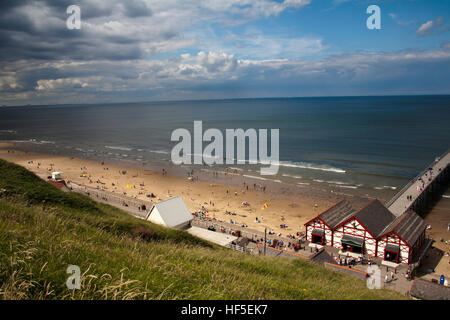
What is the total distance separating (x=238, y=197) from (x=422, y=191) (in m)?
26.4

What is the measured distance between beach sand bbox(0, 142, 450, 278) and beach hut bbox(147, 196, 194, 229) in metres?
10.6

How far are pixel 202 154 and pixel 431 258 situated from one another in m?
57.4

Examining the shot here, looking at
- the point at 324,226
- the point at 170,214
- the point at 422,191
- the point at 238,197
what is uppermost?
the point at 170,214

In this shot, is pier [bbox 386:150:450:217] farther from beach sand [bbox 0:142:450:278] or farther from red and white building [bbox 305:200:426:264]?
red and white building [bbox 305:200:426:264]

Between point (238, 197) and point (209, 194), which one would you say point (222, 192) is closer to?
point (209, 194)

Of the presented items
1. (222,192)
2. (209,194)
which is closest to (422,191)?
(222,192)

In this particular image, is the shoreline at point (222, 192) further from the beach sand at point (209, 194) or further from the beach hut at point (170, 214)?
the beach hut at point (170, 214)

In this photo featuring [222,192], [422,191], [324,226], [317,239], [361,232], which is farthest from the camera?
[222,192]

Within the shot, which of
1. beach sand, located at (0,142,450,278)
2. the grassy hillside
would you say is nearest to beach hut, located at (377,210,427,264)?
beach sand, located at (0,142,450,278)

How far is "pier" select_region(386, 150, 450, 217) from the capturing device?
3594 cm

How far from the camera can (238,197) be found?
4675 cm

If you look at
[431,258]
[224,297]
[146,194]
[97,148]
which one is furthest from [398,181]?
[97,148]

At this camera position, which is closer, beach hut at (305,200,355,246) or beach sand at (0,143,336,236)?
beach hut at (305,200,355,246)

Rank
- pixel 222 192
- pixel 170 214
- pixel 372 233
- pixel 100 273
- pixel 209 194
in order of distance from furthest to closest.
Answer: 1. pixel 222 192
2. pixel 209 194
3. pixel 170 214
4. pixel 372 233
5. pixel 100 273
